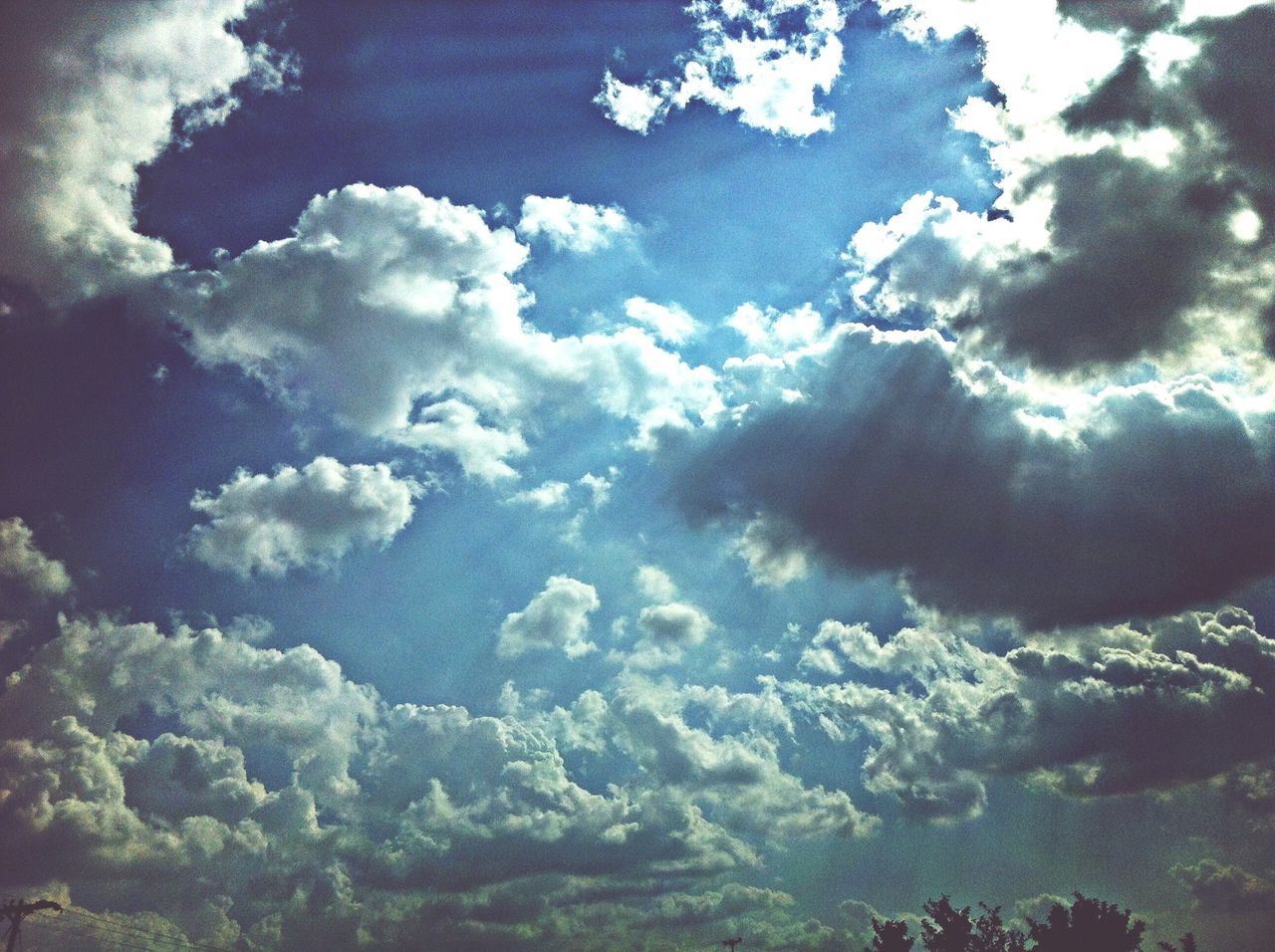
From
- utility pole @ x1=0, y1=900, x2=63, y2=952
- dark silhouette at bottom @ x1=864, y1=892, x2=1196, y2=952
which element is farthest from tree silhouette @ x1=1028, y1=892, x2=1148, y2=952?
utility pole @ x1=0, y1=900, x2=63, y2=952

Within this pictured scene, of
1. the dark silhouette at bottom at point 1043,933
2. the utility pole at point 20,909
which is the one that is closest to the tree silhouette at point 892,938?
the dark silhouette at bottom at point 1043,933

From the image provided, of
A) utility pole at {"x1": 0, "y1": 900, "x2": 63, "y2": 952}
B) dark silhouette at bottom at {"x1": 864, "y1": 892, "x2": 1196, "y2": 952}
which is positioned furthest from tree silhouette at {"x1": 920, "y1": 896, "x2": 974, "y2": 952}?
utility pole at {"x1": 0, "y1": 900, "x2": 63, "y2": 952}

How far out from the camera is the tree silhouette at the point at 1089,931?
2389 inches

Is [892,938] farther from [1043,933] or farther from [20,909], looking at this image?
[20,909]

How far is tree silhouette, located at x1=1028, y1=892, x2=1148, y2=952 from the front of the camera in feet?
199

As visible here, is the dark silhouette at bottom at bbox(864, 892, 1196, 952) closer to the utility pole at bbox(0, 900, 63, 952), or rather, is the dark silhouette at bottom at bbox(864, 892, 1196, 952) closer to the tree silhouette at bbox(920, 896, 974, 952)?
the tree silhouette at bbox(920, 896, 974, 952)

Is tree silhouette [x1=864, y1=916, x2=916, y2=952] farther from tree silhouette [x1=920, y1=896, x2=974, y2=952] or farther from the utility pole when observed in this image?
the utility pole

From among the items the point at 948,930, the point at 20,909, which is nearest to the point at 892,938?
the point at 948,930

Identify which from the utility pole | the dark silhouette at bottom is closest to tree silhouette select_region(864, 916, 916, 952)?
the dark silhouette at bottom

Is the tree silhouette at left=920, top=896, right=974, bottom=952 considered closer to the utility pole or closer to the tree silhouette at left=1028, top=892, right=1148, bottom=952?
the tree silhouette at left=1028, top=892, right=1148, bottom=952

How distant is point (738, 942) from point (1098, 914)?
1471 inches

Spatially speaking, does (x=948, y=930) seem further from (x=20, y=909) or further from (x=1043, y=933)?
(x=20, y=909)

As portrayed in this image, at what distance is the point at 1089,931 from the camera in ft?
202

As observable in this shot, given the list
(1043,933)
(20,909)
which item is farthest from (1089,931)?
(20,909)
